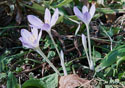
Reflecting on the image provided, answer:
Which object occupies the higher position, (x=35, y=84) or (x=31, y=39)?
(x=31, y=39)

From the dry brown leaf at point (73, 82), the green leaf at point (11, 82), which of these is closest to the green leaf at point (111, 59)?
the dry brown leaf at point (73, 82)

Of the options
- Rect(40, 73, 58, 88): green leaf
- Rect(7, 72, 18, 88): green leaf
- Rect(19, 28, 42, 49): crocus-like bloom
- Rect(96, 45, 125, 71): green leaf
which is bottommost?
Rect(40, 73, 58, 88): green leaf

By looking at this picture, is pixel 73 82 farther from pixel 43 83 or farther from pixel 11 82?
pixel 11 82

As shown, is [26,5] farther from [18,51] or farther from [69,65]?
[69,65]

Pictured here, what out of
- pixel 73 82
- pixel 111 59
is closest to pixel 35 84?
pixel 73 82

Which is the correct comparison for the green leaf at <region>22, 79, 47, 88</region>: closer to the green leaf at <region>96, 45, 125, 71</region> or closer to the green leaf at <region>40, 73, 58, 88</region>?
the green leaf at <region>40, 73, 58, 88</region>

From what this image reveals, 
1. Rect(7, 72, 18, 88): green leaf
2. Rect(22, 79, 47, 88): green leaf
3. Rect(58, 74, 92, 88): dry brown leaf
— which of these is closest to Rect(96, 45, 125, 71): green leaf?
Rect(58, 74, 92, 88): dry brown leaf

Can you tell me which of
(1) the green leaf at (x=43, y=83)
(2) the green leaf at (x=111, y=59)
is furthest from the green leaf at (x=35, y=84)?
(2) the green leaf at (x=111, y=59)

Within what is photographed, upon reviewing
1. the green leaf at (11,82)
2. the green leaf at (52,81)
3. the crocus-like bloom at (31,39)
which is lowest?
the green leaf at (52,81)

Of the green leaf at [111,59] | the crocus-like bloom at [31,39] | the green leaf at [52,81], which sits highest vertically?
the crocus-like bloom at [31,39]

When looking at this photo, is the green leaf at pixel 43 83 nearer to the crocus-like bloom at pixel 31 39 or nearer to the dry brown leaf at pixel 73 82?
the dry brown leaf at pixel 73 82

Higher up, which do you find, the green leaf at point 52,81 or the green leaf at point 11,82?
the green leaf at point 11,82

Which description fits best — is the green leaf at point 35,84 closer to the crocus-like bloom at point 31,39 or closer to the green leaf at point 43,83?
the green leaf at point 43,83

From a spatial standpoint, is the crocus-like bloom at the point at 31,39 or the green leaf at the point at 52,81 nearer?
the crocus-like bloom at the point at 31,39
